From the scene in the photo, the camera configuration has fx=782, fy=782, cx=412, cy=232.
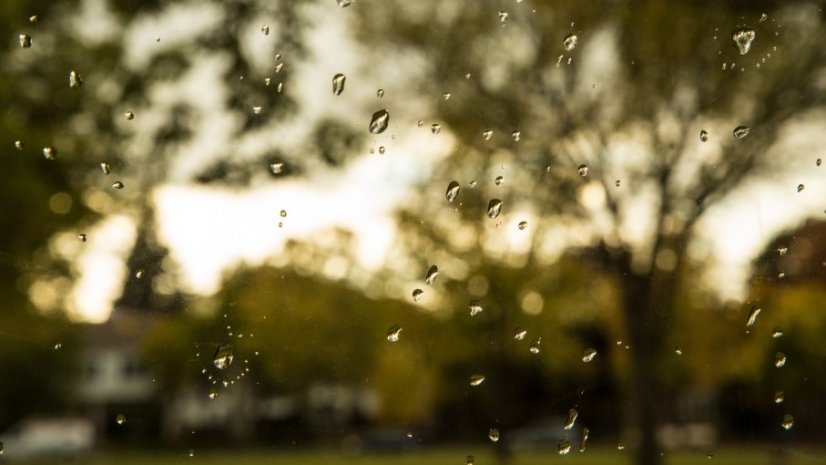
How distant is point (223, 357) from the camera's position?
1.80m

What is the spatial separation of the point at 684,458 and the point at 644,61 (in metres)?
1.49

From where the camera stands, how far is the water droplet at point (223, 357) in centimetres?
180

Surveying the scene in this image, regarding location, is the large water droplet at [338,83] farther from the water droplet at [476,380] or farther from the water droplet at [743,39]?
the water droplet at [743,39]

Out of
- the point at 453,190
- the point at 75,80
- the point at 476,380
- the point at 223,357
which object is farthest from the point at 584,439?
the point at 75,80

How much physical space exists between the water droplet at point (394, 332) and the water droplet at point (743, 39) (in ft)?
4.41

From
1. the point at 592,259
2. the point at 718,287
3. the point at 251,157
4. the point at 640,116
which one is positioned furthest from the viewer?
the point at 640,116

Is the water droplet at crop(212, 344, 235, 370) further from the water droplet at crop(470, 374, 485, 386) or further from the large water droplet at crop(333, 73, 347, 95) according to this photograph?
the large water droplet at crop(333, 73, 347, 95)

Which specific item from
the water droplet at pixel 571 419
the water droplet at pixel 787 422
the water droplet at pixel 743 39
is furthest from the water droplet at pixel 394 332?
the water droplet at pixel 743 39

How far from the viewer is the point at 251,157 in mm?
2160

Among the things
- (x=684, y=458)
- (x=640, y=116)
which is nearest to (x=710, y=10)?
(x=640, y=116)

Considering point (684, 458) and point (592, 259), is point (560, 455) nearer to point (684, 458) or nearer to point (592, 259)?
point (684, 458)

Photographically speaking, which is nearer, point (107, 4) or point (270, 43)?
point (270, 43)

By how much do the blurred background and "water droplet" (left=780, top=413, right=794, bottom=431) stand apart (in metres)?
0.02

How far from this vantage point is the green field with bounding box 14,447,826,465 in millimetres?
1819
